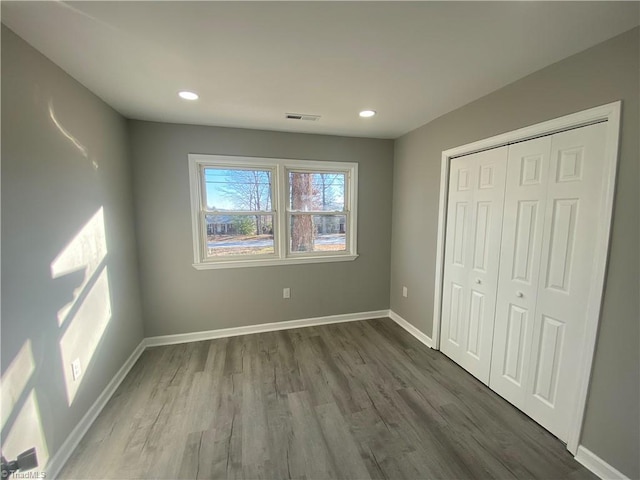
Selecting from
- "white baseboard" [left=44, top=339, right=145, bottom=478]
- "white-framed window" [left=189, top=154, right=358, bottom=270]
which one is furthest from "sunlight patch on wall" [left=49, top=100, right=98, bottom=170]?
"white baseboard" [left=44, top=339, right=145, bottom=478]

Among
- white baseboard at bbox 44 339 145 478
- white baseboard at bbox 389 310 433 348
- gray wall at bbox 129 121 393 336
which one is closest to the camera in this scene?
white baseboard at bbox 44 339 145 478

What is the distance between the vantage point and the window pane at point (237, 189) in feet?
9.78

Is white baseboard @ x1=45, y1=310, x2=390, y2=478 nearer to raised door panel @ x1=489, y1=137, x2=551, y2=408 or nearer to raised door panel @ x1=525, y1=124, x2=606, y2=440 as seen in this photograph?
raised door panel @ x1=489, y1=137, x2=551, y2=408

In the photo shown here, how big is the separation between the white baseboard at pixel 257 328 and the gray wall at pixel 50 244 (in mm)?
672

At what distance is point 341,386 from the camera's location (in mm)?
2268

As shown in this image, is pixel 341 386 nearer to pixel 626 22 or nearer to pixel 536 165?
pixel 536 165

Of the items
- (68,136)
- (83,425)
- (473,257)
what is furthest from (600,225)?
(83,425)

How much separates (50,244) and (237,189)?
1.75 meters

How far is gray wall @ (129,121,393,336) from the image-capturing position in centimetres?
277

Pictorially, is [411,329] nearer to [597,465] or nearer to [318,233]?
[318,233]

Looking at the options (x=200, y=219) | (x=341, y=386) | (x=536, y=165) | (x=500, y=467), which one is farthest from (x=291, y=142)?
(x=500, y=467)

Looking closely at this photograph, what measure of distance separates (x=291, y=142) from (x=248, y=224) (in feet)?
3.50

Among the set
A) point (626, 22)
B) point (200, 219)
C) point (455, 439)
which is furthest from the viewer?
point (200, 219)

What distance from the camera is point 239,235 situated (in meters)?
3.13
